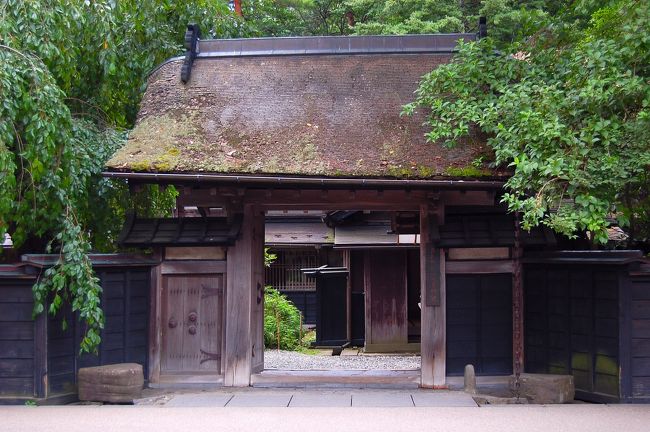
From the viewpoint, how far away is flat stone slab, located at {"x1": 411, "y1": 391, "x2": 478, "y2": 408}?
945 centimetres

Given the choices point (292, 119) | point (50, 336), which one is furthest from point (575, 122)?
point (50, 336)

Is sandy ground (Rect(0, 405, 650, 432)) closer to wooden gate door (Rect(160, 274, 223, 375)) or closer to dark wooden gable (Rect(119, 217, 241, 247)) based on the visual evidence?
wooden gate door (Rect(160, 274, 223, 375))

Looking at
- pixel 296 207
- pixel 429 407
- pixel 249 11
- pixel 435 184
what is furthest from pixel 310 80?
pixel 249 11

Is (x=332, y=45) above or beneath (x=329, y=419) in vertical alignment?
above

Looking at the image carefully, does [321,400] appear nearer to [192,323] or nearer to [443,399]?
[443,399]

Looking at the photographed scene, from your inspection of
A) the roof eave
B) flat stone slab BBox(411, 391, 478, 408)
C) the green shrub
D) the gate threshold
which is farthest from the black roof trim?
the green shrub

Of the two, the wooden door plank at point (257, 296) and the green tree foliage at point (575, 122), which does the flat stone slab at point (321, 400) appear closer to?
the wooden door plank at point (257, 296)

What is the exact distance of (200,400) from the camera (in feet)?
32.5

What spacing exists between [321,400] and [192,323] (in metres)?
2.41

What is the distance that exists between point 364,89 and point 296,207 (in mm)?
2264

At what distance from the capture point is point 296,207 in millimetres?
11172

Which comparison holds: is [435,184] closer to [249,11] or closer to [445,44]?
[445,44]

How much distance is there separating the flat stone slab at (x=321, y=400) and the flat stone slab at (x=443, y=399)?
2.96 ft

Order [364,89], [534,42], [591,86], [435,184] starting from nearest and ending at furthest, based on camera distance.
→ [591,86] → [435,184] → [534,42] → [364,89]
